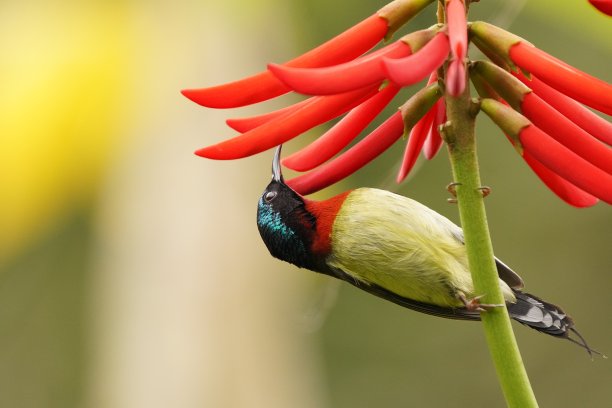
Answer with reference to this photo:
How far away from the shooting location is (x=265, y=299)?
445 centimetres

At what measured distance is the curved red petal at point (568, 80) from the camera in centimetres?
100

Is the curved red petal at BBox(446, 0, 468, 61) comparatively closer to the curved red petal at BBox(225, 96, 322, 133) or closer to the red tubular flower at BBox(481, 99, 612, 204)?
the red tubular flower at BBox(481, 99, 612, 204)

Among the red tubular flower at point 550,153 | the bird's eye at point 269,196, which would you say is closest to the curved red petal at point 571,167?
the red tubular flower at point 550,153

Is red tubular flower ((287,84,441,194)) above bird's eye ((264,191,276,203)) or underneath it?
above

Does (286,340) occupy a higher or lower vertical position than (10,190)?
lower

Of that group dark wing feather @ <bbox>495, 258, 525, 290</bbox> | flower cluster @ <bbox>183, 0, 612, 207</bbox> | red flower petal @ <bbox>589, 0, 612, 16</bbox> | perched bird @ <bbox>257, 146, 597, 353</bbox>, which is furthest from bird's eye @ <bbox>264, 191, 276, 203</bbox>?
red flower petal @ <bbox>589, 0, 612, 16</bbox>

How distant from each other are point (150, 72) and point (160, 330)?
967 millimetres

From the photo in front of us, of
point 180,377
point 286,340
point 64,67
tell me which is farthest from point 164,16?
point 286,340

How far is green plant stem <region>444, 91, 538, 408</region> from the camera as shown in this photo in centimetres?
101

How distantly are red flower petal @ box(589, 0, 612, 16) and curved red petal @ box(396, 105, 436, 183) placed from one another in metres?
0.37

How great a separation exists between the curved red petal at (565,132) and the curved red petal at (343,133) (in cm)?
16

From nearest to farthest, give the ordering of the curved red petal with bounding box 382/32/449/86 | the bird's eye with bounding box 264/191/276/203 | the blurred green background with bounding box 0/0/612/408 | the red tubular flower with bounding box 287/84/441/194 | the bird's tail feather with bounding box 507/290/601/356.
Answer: the curved red petal with bounding box 382/32/449/86 < the red tubular flower with bounding box 287/84/441/194 < the bird's tail feather with bounding box 507/290/601/356 < the bird's eye with bounding box 264/191/276/203 < the blurred green background with bounding box 0/0/612/408

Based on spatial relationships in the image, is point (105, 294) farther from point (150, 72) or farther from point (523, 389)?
point (523, 389)

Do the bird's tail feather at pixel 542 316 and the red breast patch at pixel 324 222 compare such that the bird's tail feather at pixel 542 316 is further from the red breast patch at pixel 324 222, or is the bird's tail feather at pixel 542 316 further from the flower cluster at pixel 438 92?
the flower cluster at pixel 438 92
